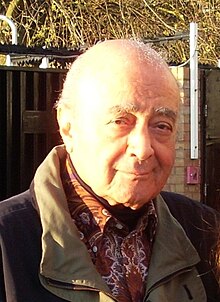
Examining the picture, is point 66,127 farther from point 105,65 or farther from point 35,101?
point 35,101

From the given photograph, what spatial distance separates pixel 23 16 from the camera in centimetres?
979

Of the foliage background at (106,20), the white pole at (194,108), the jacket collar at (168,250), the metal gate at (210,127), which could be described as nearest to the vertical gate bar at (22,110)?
the white pole at (194,108)

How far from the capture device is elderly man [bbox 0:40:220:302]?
2.04 m

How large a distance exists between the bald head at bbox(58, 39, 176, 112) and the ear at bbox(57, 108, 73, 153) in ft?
0.08

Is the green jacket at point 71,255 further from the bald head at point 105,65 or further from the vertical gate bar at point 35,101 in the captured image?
the vertical gate bar at point 35,101

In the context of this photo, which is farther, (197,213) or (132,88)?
(197,213)

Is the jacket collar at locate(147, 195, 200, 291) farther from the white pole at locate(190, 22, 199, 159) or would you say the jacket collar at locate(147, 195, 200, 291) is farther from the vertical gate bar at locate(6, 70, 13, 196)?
the white pole at locate(190, 22, 199, 159)

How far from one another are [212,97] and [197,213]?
13.6 feet

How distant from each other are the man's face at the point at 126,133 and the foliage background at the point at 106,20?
7228 millimetres

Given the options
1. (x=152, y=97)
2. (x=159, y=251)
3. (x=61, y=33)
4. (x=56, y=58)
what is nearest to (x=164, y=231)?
(x=159, y=251)

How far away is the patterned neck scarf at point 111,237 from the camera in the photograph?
2133 mm

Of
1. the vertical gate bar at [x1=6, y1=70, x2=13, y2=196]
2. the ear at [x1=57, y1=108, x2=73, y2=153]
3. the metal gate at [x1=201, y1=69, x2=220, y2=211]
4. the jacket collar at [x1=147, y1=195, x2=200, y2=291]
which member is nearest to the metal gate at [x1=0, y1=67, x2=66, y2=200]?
the vertical gate bar at [x1=6, y1=70, x2=13, y2=196]

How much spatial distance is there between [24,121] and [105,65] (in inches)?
138

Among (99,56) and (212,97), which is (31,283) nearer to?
(99,56)
